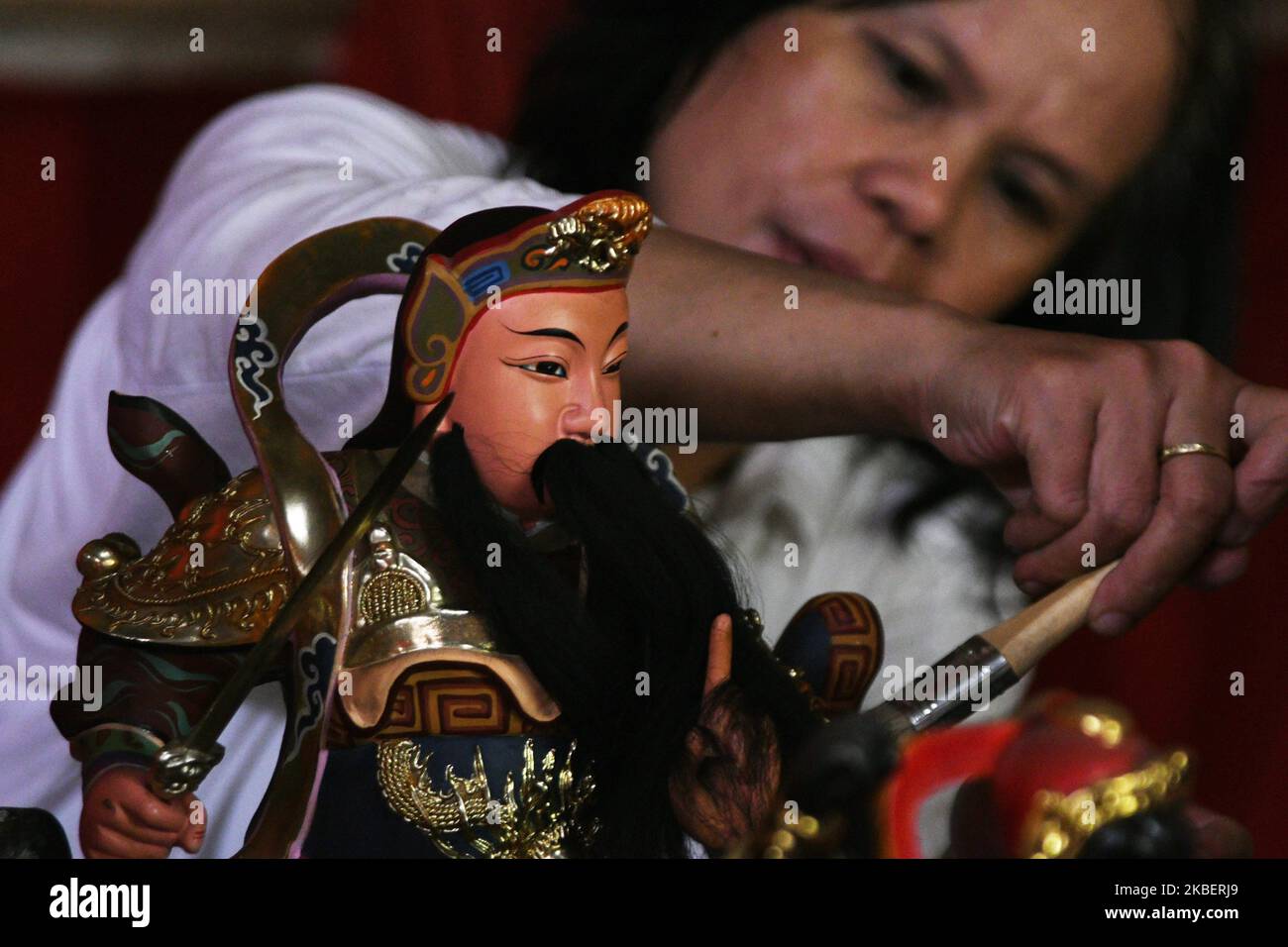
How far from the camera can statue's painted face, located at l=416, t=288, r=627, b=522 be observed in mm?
537

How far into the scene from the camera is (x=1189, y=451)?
1.81ft

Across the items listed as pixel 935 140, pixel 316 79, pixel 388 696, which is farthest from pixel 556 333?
pixel 316 79

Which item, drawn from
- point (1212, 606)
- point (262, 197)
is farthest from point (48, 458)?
point (1212, 606)

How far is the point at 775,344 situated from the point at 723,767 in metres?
0.16

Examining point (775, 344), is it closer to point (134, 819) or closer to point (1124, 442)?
point (1124, 442)

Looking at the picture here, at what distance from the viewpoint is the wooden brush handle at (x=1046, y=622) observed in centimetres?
55

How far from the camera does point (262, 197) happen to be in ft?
2.22

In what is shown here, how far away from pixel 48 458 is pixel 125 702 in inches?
11.3

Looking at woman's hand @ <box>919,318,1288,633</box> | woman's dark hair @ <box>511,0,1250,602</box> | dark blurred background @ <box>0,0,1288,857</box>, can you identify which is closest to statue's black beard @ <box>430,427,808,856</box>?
woman's hand @ <box>919,318,1288,633</box>

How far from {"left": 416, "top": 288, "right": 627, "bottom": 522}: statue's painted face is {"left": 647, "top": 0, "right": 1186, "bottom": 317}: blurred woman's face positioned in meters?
0.17

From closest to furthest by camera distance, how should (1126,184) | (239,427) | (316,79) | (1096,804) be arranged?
(1096,804)
(239,427)
(1126,184)
(316,79)

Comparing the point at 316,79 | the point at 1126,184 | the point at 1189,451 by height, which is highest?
the point at 316,79

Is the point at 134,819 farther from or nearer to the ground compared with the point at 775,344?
nearer to the ground

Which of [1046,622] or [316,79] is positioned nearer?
[1046,622]
